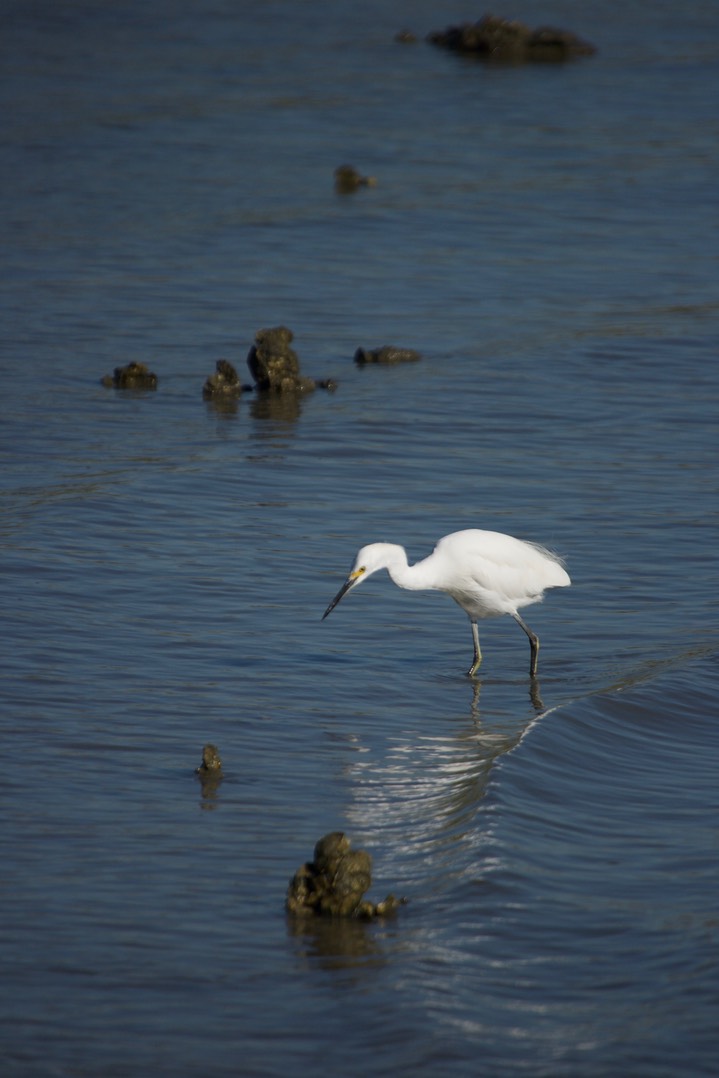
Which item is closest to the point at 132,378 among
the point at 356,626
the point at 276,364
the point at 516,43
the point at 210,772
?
the point at 276,364

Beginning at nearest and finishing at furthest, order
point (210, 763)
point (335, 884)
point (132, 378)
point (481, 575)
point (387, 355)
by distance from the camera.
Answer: point (335, 884)
point (210, 763)
point (481, 575)
point (132, 378)
point (387, 355)

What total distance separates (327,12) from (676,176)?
2243 centimetres

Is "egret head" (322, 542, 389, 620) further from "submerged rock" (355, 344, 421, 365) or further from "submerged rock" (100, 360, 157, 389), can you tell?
"submerged rock" (355, 344, 421, 365)

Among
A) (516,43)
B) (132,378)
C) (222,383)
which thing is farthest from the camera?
(516,43)

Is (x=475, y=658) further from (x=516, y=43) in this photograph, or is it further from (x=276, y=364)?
(x=516, y=43)

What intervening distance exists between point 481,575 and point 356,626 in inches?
45.0

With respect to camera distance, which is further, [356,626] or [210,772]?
[356,626]

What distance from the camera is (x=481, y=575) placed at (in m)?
9.92

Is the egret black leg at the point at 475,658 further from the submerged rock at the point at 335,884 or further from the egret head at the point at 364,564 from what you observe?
the submerged rock at the point at 335,884

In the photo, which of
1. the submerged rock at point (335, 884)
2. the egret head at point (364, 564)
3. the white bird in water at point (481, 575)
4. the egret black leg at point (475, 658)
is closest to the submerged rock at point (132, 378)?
the white bird in water at point (481, 575)

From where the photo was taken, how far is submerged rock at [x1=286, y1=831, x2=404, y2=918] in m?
6.29

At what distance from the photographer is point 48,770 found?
7754 millimetres

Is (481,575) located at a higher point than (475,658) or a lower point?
higher

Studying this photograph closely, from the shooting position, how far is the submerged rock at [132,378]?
53.2ft
